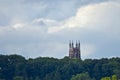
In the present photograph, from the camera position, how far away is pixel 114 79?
179m
